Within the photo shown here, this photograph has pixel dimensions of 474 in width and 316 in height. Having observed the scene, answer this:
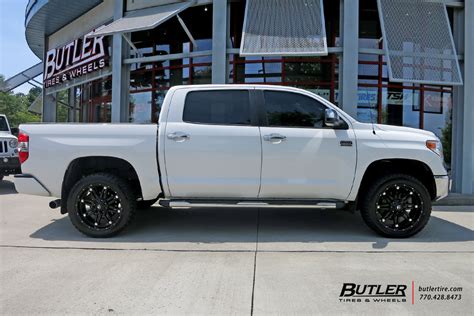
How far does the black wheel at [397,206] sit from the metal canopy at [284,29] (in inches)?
160

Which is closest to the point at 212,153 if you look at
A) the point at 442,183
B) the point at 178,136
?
the point at 178,136

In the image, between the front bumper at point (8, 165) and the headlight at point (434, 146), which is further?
the front bumper at point (8, 165)

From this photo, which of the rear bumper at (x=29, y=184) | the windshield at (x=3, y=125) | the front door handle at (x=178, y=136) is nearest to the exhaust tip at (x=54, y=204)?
the rear bumper at (x=29, y=184)

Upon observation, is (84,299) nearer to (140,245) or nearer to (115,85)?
(140,245)

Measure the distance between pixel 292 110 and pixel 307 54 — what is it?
3.39 m

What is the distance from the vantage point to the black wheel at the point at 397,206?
5.38 metres

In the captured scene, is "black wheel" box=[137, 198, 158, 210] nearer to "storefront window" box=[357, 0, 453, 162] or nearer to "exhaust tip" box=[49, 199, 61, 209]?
"exhaust tip" box=[49, 199, 61, 209]

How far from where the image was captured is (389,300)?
351 cm

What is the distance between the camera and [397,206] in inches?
214

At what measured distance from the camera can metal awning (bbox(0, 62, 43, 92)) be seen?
21891 millimetres

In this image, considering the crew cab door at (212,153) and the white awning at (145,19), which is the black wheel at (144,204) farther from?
the white awning at (145,19)

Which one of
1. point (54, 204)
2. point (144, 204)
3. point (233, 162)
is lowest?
point (144, 204)

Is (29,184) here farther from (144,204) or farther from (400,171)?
(400,171)

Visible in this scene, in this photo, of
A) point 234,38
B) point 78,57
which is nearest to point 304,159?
point 234,38
